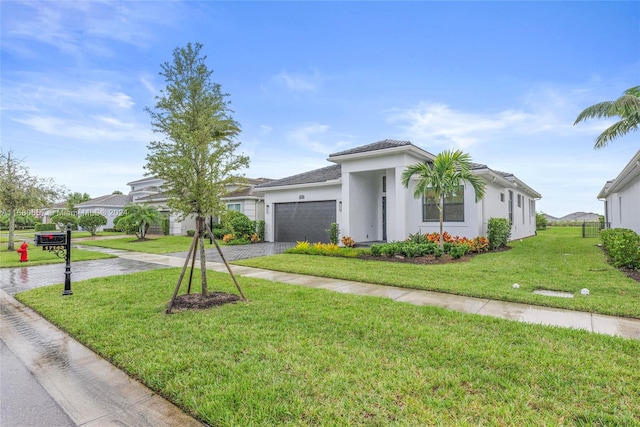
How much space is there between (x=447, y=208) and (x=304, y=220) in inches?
300

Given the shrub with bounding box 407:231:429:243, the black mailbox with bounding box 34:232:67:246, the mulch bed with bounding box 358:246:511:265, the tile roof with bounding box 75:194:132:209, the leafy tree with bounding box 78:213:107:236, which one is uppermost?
the tile roof with bounding box 75:194:132:209

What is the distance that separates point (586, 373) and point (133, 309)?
6.13 meters

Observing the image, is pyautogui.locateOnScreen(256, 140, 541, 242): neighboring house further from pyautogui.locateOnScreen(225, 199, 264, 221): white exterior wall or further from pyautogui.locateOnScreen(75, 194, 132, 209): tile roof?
pyautogui.locateOnScreen(75, 194, 132, 209): tile roof

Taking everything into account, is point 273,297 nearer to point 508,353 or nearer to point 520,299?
point 508,353

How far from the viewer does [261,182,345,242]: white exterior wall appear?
634 inches

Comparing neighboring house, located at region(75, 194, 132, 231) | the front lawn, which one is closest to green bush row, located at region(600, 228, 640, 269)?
the front lawn

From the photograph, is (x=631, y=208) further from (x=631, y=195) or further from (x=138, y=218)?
(x=138, y=218)

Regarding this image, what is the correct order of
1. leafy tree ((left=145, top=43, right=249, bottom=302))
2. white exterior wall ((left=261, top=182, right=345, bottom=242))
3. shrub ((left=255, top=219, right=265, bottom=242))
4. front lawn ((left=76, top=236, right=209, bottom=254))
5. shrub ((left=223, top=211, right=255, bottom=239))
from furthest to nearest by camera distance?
shrub ((left=255, top=219, right=265, bottom=242)) → shrub ((left=223, top=211, right=255, bottom=239)) → white exterior wall ((left=261, top=182, right=345, bottom=242)) → front lawn ((left=76, top=236, right=209, bottom=254)) → leafy tree ((left=145, top=43, right=249, bottom=302))

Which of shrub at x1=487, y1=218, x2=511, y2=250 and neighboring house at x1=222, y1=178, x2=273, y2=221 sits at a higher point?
neighboring house at x1=222, y1=178, x2=273, y2=221

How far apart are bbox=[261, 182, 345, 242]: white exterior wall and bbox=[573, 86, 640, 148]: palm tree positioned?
1010 centimetres

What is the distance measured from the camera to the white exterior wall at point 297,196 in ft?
52.8

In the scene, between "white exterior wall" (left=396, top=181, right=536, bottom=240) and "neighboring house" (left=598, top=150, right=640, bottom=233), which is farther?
"white exterior wall" (left=396, top=181, right=536, bottom=240)

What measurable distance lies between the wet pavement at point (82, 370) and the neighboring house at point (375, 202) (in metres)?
7.45

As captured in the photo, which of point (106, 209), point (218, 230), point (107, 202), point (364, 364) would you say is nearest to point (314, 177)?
point (218, 230)
